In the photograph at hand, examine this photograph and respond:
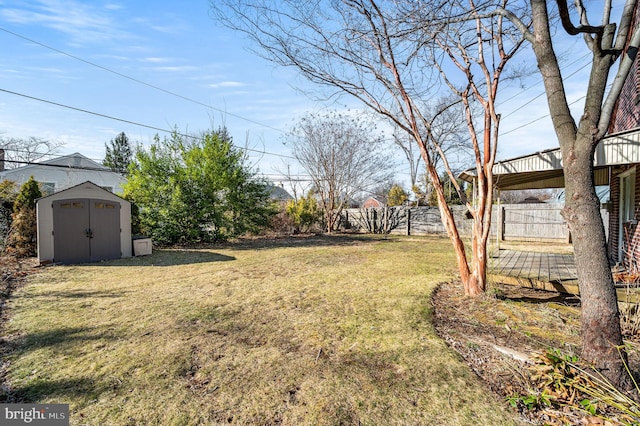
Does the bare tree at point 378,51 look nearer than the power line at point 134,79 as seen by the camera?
Yes

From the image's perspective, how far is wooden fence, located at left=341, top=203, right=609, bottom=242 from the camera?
525 inches

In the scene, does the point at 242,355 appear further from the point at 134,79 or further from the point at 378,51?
the point at 134,79

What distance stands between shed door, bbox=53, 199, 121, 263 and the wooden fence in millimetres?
11928

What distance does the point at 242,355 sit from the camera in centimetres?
279

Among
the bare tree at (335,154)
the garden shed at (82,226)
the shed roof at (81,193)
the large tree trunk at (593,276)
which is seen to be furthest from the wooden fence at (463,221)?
the shed roof at (81,193)

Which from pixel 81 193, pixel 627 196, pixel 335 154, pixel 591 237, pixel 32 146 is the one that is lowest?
pixel 591 237

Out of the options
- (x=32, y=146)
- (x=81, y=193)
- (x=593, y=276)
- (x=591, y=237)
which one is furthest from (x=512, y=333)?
(x=32, y=146)

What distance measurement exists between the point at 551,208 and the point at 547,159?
35.5 feet

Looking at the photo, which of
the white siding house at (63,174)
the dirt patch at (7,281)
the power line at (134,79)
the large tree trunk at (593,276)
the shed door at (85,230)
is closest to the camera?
the large tree trunk at (593,276)

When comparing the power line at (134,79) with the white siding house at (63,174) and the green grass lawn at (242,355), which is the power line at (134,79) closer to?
the white siding house at (63,174)

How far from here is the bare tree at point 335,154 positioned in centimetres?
1666

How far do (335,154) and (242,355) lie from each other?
584 inches

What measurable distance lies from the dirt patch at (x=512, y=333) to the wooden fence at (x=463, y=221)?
8300 mm

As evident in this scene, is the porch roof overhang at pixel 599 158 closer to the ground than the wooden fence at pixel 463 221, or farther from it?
farther from it
